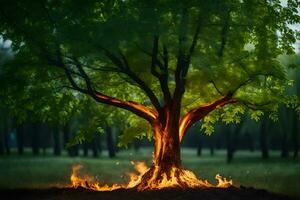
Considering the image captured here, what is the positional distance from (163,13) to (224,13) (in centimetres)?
241

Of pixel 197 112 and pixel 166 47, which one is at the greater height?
pixel 166 47

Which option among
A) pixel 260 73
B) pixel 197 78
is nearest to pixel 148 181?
pixel 197 78

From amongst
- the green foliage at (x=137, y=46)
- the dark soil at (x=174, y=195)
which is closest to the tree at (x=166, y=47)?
the green foliage at (x=137, y=46)

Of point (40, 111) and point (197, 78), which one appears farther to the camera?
point (40, 111)

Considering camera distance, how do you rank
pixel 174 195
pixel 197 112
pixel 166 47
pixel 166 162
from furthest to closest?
pixel 197 112 < pixel 166 162 < pixel 166 47 < pixel 174 195

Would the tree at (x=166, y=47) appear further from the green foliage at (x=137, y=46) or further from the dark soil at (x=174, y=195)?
the dark soil at (x=174, y=195)

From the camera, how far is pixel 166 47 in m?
20.4

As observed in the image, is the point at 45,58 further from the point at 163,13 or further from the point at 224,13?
the point at 224,13

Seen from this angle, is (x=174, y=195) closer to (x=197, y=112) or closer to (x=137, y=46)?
(x=197, y=112)

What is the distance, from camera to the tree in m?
19.7

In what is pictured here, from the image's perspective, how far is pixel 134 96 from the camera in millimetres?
27625

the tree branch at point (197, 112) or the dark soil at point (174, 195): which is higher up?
the tree branch at point (197, 112)

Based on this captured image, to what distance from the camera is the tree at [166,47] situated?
1966 cm

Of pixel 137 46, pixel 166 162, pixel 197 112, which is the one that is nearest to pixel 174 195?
pixel 166 162
